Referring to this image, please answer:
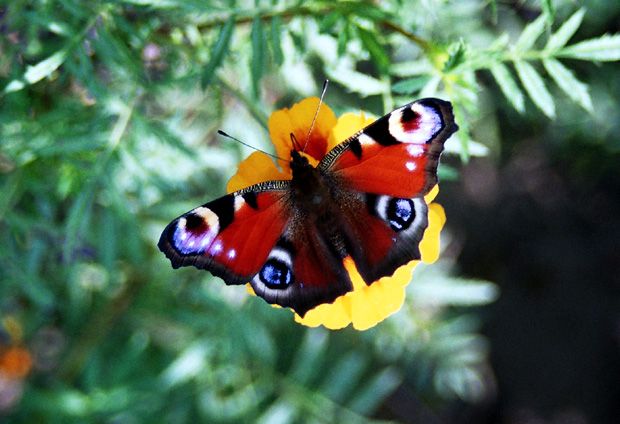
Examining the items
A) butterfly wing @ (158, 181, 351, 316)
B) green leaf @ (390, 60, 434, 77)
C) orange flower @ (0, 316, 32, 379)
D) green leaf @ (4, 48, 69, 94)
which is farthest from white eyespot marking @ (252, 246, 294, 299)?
orange flower @ (0, 316, 32, 379)

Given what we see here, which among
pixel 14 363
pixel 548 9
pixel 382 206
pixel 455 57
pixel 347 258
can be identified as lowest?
pixel 14 363

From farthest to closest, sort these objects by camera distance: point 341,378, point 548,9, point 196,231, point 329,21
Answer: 1. point 341,378
2. point 329,21
3. point 548,9
4. point 196,231

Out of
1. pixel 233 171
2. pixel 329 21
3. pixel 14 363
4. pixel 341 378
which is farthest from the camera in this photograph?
pixel 14 363

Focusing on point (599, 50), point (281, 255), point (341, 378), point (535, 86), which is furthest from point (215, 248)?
point (341, 378)

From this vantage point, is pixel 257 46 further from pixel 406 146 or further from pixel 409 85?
pixel 406 146

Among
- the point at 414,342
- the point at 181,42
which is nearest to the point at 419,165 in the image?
the point at 181,42

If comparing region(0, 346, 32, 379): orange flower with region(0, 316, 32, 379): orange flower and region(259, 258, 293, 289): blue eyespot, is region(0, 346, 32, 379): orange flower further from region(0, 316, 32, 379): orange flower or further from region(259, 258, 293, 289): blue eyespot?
region(259, 258, 293, 289): blue eyespot

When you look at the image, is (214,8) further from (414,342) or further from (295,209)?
(414,342)

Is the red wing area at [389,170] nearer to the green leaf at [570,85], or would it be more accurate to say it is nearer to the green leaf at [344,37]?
the green leaf at [344,37]
